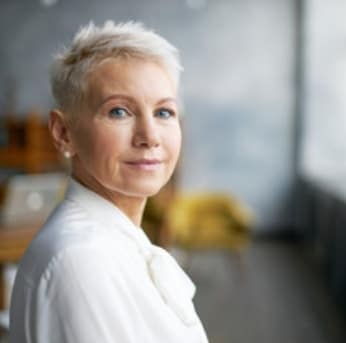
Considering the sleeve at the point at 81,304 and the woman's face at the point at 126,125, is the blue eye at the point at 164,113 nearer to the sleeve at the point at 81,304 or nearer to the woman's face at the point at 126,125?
the woman's face at the point at 126,125

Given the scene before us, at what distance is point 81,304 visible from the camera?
71 centimetres

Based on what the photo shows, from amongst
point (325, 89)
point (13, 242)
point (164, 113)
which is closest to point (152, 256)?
point (164, 113)

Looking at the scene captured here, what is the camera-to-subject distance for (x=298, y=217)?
25.0ft

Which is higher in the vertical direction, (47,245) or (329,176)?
(47,245)

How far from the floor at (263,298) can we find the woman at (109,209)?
275 cm

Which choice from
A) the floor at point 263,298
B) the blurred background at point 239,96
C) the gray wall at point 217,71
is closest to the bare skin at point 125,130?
the floor at point 263,298

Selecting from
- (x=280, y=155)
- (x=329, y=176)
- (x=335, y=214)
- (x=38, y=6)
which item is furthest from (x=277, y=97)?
(x=38, y=6)

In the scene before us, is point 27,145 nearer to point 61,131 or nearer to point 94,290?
point 61,131

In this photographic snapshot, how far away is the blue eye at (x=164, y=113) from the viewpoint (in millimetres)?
844

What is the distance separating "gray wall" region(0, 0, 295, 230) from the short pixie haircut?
6.63m

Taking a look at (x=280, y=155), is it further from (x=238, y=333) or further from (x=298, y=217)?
(x=238, y=333)

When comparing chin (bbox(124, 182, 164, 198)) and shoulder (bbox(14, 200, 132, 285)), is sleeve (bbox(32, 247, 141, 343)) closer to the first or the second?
shoulder (bbox(14, 200, 132, 285))

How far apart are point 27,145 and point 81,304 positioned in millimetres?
6958

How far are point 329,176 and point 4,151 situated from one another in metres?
4.07
